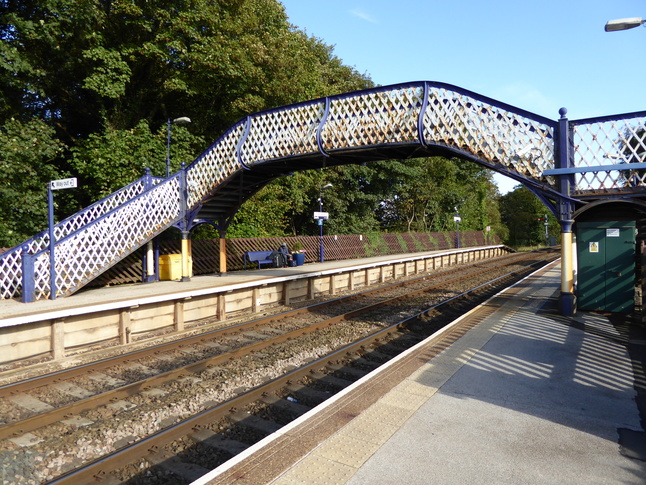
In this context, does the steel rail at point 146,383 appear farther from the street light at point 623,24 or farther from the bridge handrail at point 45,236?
the street light at point 623,24

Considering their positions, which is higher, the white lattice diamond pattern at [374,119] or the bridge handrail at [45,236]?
the white lattice diamond pattern at [374,119]

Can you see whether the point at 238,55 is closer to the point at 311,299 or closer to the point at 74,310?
the point at 311,299

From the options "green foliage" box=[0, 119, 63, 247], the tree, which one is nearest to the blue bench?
the tree

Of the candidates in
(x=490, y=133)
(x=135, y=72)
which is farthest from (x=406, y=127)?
(x=135, y=72)

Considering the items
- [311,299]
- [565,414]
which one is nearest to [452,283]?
[311,299]

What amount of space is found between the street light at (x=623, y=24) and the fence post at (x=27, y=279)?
40.5ft

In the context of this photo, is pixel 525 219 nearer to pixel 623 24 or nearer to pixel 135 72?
pixel 135 72

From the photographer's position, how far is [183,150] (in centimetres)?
1862

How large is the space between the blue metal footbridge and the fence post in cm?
2

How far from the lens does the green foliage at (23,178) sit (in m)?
13.9

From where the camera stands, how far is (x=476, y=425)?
4.28 meters

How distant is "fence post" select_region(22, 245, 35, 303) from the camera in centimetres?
922

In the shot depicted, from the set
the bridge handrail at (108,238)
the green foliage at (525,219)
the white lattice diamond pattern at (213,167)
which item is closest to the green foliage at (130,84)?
the white lattice diamond pattern at (213,167)

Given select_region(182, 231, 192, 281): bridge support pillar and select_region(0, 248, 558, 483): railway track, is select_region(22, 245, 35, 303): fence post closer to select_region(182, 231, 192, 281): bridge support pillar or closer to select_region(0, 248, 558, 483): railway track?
select_region(0, 248, 558, 483): railway track
